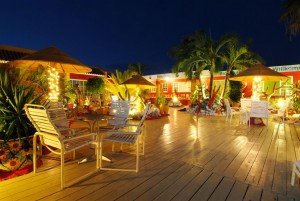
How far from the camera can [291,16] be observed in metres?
11.3

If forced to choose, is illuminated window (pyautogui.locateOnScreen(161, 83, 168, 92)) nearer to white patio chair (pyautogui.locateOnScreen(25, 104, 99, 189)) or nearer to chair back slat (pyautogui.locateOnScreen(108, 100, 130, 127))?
chair back slat (pyautogui.locateOnScreen(108, 100, 130, 127))

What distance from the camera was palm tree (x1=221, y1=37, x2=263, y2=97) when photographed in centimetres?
1241

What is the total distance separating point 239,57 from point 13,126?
1279 cm

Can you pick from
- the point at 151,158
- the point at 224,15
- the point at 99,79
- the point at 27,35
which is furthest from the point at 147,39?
the point at 151,158

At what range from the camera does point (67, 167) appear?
9.98ft

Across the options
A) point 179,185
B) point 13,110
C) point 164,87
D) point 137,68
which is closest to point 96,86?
point 164,87

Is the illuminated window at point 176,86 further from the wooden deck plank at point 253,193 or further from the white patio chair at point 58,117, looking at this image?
the wooden deck plank at point 253,193

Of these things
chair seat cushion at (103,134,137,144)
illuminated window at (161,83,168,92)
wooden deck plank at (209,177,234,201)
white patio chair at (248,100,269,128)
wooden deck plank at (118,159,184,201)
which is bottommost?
wooden deck plank at (209,177,234,201)

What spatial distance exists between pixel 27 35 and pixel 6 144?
2239 inches

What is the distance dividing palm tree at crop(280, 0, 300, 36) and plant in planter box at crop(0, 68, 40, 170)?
13486mm

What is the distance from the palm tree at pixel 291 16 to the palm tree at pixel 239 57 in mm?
2315

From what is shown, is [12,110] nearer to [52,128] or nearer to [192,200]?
[52,128]

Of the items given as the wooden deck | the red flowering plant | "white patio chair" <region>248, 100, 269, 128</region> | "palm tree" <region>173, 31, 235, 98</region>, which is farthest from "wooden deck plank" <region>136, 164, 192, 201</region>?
"palm tree" <region>173, 31, 235, 98</region>

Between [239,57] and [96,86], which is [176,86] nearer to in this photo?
[239,57]
